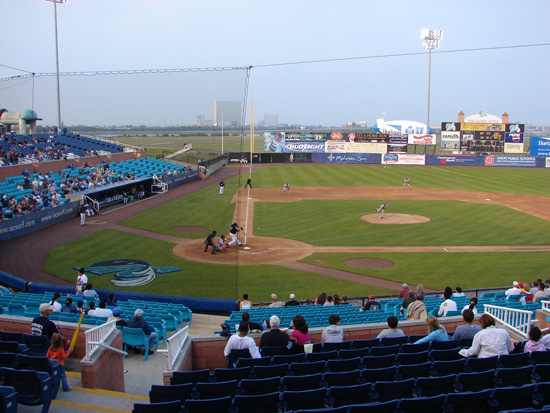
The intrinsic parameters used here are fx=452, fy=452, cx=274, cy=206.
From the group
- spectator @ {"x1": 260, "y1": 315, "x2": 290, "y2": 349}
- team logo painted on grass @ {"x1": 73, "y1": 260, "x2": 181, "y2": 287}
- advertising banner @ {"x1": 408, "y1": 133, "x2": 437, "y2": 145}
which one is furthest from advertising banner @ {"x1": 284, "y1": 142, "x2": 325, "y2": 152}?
spectator @ {"x1": 260, "y1": 315, "x2": 290, "y2": 349}

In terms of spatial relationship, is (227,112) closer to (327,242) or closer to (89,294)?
(327,242)

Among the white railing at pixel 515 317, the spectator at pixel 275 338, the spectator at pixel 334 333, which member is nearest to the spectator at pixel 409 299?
the white railing at pixel 515 317

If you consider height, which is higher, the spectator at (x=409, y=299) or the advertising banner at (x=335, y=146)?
the advertising banner at (x=335, y=146)

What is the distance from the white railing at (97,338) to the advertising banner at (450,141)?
Answer: 72.1 meters

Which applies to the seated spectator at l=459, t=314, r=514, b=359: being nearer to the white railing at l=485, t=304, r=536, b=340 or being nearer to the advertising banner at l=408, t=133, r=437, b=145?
the white railing at l=485, t=304, r=536, b=340

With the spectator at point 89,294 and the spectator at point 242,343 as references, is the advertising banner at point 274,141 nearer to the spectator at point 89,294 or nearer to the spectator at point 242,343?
the spectator at point 89,294

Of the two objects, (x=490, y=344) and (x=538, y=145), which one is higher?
(x=538, y=145)

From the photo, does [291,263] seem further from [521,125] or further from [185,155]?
[521,125]

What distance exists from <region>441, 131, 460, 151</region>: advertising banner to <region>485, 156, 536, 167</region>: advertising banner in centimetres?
508

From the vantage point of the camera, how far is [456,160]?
7125cm

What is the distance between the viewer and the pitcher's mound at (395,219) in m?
29.8

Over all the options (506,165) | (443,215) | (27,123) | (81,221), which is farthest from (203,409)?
(506,165)

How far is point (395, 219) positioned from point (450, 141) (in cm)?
4775

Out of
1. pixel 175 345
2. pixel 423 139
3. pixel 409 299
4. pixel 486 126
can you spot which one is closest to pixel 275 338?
pixel 175 345
